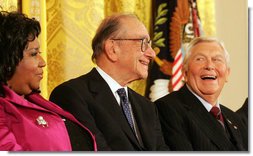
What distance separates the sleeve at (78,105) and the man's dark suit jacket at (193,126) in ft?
0.87

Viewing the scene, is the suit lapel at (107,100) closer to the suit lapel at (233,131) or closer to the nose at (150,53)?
the nose at (150,53)

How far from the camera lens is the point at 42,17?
1.96m

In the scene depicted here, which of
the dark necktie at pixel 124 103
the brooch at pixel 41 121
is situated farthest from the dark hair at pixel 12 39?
the dark necktie at pixel 124 103

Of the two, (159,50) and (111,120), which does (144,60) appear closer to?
(159,50)

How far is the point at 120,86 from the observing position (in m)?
2.02

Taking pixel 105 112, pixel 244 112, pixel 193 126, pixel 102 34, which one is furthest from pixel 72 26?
pixel 244 112

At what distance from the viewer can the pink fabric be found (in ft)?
5.97

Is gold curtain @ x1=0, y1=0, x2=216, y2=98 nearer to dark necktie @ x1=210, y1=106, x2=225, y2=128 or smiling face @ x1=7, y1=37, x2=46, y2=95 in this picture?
smiling face @ x1=7, y1=37, x2=46, y2=95

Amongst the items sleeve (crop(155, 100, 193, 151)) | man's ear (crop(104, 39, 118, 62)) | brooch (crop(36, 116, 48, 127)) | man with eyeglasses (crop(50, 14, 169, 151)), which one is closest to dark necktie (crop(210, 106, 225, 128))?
sleeve (crop(155, 100, 193, 151))

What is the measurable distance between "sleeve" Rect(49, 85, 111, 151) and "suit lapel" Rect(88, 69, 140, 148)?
5 centimetres

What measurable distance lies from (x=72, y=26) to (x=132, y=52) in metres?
0.25

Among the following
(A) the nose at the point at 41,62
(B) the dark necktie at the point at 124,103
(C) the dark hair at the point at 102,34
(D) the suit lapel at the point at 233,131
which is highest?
(C) the dark hair at the point at 102,34

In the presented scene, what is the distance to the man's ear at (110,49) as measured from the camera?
2.00 metres

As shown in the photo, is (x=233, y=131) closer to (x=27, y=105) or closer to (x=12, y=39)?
(x=27, y=105)
